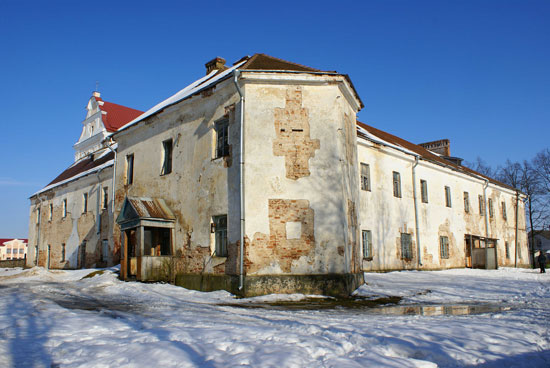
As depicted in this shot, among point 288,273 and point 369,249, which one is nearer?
point 288,273

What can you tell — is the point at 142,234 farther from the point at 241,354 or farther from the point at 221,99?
the point at 241,354

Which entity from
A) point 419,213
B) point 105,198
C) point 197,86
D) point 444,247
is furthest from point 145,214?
point 444,247

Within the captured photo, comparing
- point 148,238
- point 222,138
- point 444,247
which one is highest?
point 222,138

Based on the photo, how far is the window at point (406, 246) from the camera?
2077cm

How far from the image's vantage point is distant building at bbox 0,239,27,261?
101938 millimetres

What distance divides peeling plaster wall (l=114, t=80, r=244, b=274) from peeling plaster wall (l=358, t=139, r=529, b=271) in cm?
714

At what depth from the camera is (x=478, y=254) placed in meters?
25.4

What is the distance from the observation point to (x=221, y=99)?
14102mm

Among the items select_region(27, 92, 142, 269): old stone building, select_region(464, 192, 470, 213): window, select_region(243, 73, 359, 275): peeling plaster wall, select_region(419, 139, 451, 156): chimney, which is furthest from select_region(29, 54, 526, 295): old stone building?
select_region(419, 139, 451, 156): chimney

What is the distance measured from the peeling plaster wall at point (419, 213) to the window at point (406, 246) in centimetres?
23

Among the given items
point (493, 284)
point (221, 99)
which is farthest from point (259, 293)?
point (493, 284)

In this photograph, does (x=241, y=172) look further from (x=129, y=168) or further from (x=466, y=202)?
(x=466, y=202)

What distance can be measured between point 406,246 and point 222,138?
11350mm

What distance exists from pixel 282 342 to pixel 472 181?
2589 centimetres
